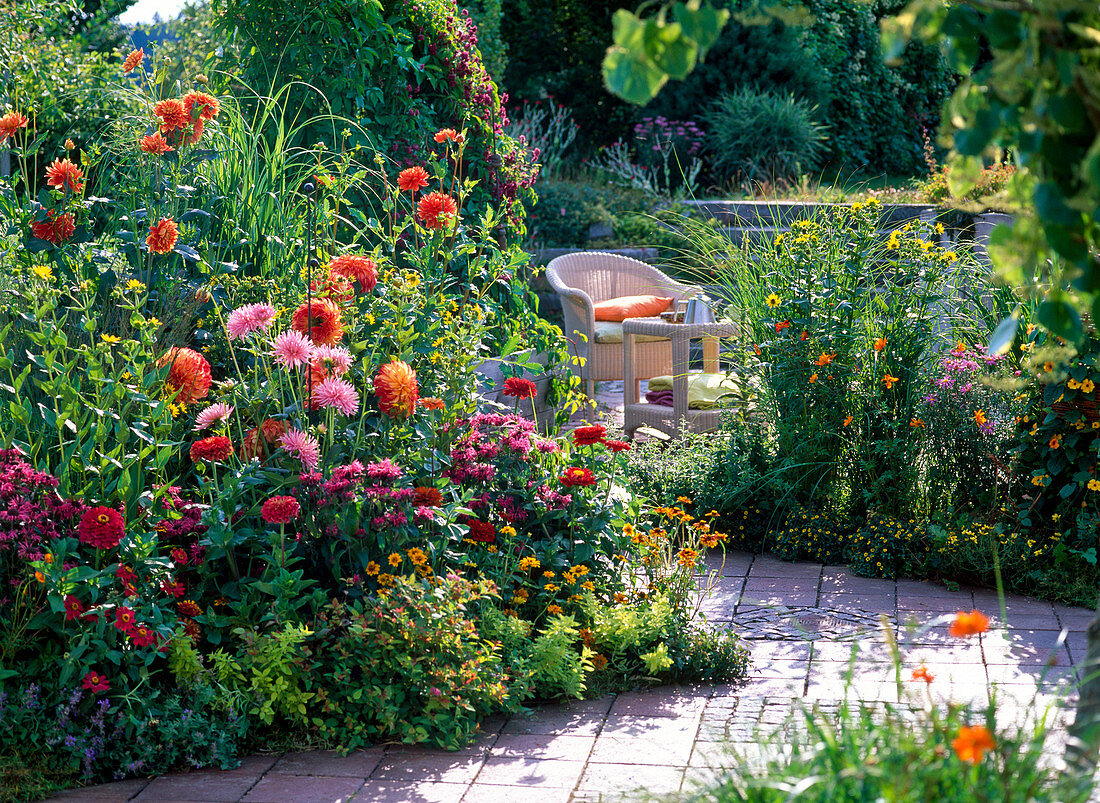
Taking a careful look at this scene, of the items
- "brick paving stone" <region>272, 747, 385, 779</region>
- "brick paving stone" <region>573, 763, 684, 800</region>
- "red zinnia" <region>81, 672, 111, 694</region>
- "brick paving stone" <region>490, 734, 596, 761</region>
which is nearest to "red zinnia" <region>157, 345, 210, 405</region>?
"red zinnia" <region>81, 672, 111, 694</region>

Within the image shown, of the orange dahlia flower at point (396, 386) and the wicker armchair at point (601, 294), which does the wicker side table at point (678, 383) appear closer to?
the wicker armchair at point (601, 294)

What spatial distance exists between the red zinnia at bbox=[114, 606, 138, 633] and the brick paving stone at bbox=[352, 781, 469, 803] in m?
0.55

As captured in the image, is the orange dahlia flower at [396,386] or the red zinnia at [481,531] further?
the red zinnia at [481,531]

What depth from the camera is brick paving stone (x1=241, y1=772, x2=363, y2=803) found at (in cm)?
241

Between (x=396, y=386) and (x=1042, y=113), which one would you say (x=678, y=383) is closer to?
(x=396, y=386)

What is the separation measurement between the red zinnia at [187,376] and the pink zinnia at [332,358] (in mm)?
302

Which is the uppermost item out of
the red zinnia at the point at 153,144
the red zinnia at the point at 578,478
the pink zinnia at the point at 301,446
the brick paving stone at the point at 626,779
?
the red zinnia at the point at 153,144

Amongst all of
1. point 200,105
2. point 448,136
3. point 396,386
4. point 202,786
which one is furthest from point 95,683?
point 448,136

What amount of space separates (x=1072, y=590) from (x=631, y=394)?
2909mm

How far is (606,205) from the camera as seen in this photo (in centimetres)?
1087

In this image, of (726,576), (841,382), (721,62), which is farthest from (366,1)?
(721,62)

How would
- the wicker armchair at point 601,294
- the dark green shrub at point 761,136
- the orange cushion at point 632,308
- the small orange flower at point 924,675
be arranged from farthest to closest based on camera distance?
the dark green shrub at point 761,136 < the orange cushion at point 632,308 < the wicker armchair at point 601,294 < the small orange flower at point 924,675

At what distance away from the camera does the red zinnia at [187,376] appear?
9.25 feet

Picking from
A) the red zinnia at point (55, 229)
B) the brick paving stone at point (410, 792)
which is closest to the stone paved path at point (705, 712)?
the brick paving stone at point (410, 792)
